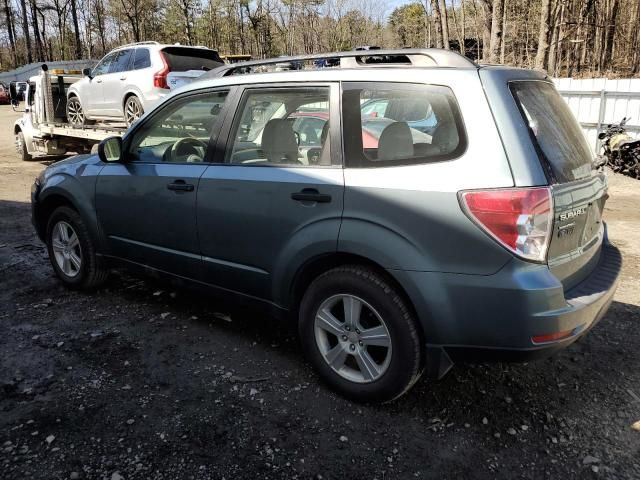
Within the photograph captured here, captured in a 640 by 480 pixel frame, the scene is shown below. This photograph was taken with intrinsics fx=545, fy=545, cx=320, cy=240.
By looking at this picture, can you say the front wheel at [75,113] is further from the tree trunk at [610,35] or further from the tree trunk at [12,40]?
the tree trunk at [12,40]

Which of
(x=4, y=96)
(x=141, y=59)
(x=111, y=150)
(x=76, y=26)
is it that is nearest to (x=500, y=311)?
(x=111, y=150)

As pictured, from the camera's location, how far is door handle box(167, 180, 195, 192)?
359 cm

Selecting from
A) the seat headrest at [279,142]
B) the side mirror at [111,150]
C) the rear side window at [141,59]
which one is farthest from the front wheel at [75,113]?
the seat headrest at [279,142]

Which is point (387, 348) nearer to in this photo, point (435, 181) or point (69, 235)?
point (435, 181)

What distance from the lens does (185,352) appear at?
12.0 ft

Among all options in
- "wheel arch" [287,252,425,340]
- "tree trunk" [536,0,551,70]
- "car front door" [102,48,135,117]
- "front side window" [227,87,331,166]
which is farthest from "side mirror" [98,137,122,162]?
"tree trunk" [536,0,551,70]

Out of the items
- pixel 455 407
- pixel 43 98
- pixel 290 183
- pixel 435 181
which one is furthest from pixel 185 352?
pixel 43 98

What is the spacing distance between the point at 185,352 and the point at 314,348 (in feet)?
3.30

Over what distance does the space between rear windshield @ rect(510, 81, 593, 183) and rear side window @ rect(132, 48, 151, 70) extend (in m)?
8.47

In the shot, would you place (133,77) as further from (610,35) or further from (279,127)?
(610,35)

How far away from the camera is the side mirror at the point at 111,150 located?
411 cm

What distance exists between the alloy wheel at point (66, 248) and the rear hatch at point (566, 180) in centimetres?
368

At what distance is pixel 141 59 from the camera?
10.1 meters

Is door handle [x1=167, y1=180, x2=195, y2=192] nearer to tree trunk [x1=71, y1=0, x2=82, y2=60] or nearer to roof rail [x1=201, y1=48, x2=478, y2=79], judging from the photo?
roof rail [x1=201, y1=48, x2=478, y2=79]
